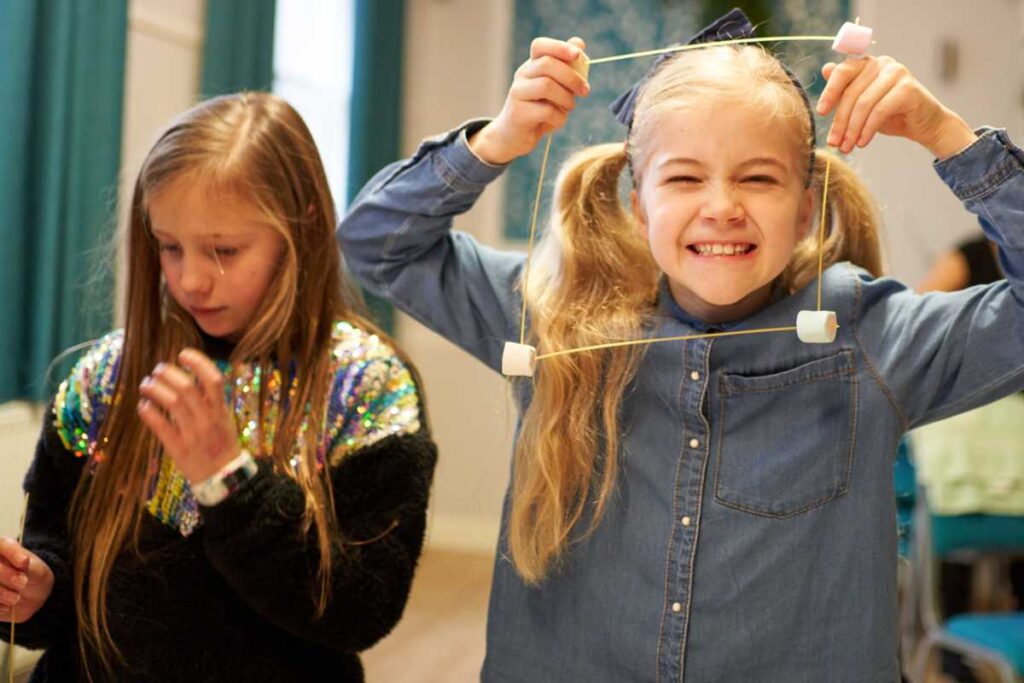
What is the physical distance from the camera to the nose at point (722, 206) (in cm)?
114

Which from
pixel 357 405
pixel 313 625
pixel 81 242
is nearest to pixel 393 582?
pixel 313 625

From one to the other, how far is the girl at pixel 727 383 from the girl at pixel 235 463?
0.18m

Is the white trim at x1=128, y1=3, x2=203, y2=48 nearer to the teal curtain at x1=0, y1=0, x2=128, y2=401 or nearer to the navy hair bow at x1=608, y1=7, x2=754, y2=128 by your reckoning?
the teal curtain at x1=0, y1=0, x2=128, y2=401

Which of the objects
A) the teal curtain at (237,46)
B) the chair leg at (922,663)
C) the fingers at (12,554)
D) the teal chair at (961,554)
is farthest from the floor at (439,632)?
the fingers at (12,554)

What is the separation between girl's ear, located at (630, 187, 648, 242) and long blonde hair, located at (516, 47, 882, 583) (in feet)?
0.11

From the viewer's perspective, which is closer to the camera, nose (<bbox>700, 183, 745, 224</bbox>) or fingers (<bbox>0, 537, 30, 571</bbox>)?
nose (<bbox>700, 183, 745, 224</bbox>)

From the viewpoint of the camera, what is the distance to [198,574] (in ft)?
4.34

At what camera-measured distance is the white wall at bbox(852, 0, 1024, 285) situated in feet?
→ 14.6

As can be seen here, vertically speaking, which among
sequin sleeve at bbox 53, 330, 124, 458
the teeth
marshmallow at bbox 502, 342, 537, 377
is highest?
the teeth

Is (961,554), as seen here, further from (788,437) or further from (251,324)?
(251,324)

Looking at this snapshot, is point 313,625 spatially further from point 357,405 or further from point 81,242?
point 81,242

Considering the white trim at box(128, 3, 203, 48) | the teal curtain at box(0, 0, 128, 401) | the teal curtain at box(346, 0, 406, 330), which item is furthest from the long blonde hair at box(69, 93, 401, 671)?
the teal curtain at box(346, 0, 406, 330)

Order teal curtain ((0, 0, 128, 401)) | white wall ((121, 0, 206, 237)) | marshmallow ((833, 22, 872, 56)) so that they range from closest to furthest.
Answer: marshmallow ((833, 22, 872, 56)) < teal curtain ((0, 0, 128, 401)) < white wall ((121, 0, 206, 237))

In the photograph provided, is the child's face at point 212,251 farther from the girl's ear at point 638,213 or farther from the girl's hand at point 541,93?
the girl's ear at point 638,213
